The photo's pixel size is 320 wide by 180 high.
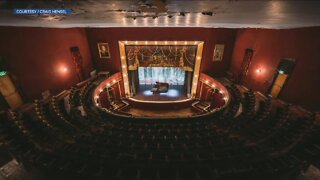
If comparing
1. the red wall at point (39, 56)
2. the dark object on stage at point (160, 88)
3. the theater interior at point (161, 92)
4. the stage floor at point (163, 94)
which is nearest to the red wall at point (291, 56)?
the theater interior at point (161, 92)

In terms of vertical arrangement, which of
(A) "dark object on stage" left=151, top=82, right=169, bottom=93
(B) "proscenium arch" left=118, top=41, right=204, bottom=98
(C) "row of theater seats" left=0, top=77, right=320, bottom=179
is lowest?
(A) "dark object on stage" left=151, top=82, right=169, bottom=93

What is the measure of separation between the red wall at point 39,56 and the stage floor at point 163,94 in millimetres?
6108

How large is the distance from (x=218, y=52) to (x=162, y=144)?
35.1ft

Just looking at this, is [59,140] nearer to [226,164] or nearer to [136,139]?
[136,139]

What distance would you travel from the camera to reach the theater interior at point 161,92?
13.5 ft

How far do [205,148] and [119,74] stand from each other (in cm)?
1096

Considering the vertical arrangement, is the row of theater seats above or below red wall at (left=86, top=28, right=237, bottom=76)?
below

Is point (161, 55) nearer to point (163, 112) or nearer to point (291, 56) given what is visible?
point (163, 112)

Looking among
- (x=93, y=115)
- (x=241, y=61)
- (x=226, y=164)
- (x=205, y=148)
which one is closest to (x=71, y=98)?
(x=93, y=115)

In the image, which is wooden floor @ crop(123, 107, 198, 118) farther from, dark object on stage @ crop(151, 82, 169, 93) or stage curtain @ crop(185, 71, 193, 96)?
dark object on stage @ crop(151, 82, 169, 93)

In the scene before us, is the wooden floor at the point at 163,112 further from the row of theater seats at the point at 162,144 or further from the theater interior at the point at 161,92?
the row of theater seats at the point at 162,144

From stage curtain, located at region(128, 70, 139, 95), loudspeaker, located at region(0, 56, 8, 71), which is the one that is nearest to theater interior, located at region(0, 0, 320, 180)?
loudspeaker, located at region(0, 56, 8, 71)

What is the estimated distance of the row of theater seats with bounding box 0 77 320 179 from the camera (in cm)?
499

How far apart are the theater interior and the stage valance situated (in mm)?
92
